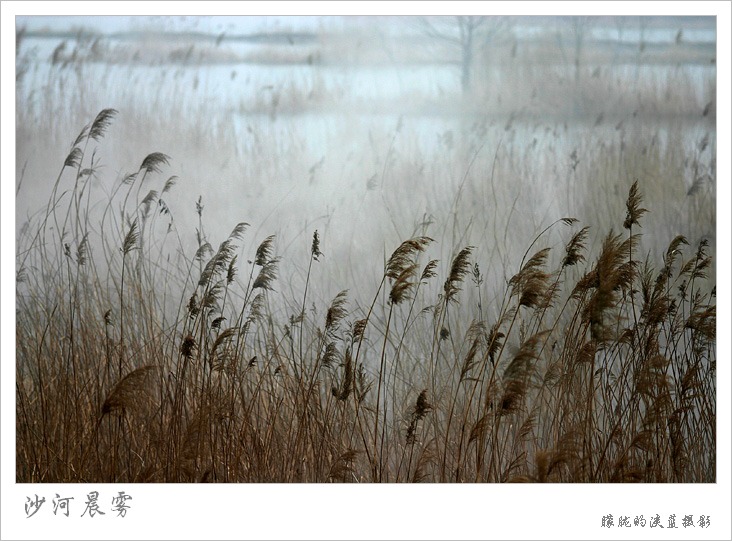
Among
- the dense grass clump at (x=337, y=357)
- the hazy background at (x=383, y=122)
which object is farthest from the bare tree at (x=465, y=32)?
the dense grass clump at (x=337, y=357)

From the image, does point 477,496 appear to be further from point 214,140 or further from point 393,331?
point 214,140

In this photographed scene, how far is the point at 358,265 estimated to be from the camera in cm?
398

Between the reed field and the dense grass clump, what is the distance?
0.03 feet

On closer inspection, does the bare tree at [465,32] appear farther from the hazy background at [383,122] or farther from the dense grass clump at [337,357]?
the dense grass clump at [337,357]

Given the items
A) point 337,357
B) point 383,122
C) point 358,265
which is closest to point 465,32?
point 383,122

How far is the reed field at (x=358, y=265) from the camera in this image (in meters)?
3.95

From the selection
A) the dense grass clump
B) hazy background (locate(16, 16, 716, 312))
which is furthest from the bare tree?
the dense grass clump

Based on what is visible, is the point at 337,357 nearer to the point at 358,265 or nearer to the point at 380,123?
the point at 358,265

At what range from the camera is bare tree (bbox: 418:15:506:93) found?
3.94 metres

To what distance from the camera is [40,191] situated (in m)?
4.00

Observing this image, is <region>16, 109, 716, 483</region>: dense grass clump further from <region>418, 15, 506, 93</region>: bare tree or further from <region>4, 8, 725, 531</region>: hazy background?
<region>418, 15, 506, 93</region>: bare tree

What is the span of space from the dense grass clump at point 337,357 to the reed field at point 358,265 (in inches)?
0.4

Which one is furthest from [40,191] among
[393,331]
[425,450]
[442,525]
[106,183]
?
[442,525]

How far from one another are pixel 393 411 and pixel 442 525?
1.75 ft
